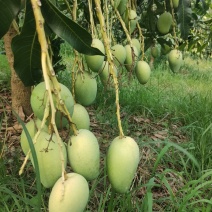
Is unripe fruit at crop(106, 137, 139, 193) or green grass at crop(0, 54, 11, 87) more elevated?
unripe fruit at crop(106, 137, 139, 193)

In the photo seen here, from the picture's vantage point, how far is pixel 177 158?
197cm

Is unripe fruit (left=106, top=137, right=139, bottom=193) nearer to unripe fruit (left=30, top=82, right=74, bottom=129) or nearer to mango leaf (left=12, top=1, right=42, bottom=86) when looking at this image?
unripe fruit (left=30, top=82, right=74, bottom=129)

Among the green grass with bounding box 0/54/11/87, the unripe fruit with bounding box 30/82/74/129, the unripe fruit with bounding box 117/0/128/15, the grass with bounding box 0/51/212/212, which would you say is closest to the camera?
the unripe fruit with bounding box 30/82/74/129

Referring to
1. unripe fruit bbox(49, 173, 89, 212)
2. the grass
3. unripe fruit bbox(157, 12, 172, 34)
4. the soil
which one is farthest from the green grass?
unripe fruit bbox(49, 173, 89, 212)

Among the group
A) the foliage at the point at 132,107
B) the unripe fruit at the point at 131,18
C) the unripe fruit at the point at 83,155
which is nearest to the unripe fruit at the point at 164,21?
the foliage at the point at 132,107

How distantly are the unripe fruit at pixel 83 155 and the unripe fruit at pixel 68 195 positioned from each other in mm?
52

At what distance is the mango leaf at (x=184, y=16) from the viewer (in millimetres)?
1470

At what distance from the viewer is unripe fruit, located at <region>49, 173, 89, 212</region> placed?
1.90 feet

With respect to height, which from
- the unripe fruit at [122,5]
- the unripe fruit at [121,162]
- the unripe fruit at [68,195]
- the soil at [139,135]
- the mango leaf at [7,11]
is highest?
the mango leaf at [7,11]

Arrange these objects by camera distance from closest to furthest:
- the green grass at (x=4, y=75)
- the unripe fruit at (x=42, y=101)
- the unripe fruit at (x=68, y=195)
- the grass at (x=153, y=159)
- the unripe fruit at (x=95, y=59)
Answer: the unripe fruit at (x=68, y=195) < the unripe fruit at (x=42, y=101) < the unripe fruit at (x=95, y=59) < the grass at (x=153, y=159) < the green grass at (x=4, y=75)

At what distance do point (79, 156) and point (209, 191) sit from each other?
4.00 feet

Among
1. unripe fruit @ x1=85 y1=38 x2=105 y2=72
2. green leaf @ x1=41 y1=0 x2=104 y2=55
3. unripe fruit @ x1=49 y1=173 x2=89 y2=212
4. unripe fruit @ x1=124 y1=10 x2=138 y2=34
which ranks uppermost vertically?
green leaf @ x1=41 y1=0 x2=104 y2=55

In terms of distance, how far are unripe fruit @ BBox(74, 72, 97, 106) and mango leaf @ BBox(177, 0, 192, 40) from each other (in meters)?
0.73

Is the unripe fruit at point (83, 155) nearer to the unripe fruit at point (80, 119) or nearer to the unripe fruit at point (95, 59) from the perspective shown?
the unripe fruit at point (80, 119)
